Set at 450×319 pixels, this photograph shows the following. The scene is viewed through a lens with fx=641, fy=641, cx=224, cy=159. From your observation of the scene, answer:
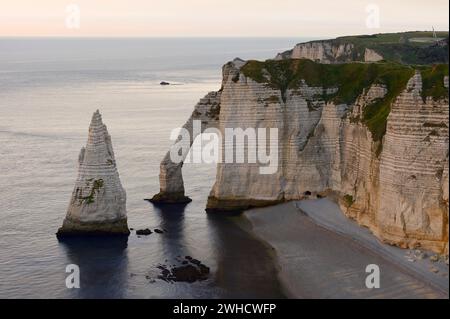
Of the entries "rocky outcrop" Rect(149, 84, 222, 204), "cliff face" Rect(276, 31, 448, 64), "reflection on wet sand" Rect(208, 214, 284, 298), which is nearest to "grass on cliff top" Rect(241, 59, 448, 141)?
"rocky outcrop" Rect(149, 84, 222, 204)

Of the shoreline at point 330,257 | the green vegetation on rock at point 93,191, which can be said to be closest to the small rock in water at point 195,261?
the shoreline at point 330,257

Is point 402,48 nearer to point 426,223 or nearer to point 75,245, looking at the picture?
point 426,223

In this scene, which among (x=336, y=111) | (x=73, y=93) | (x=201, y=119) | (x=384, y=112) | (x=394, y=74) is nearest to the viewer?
(x=384, y=112)

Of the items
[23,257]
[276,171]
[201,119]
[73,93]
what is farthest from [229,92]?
[73,93]

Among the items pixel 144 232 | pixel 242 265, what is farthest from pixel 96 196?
pixel 242 265

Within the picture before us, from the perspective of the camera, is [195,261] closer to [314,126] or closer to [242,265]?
[242,265]
